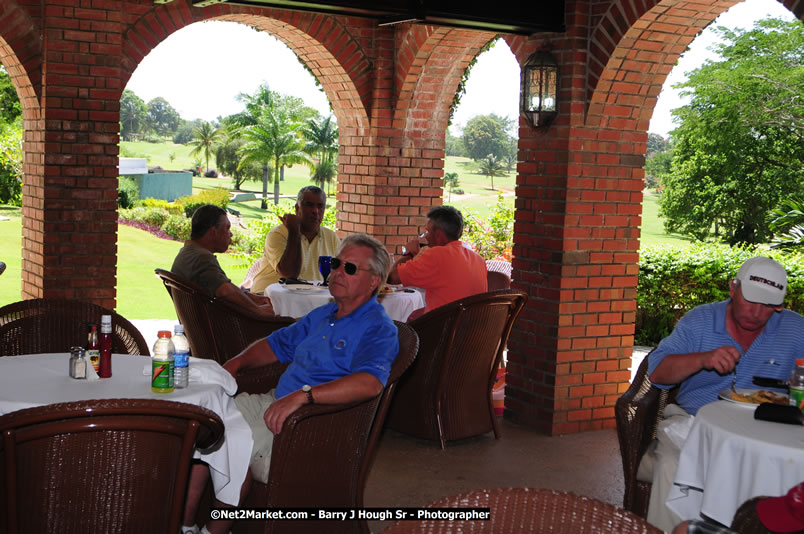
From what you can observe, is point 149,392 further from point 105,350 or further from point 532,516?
point 532,516

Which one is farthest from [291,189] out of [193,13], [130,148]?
[193,13]

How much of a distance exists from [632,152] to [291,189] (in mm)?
54272

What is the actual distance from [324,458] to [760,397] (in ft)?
5.61

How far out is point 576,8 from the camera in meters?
5.84

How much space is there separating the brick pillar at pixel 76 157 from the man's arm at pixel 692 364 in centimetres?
450

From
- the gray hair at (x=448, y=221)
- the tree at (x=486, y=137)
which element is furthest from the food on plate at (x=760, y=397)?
the tree at (x=486, y=137)

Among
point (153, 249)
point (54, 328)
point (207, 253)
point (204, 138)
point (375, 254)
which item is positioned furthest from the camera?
point (204, 138)

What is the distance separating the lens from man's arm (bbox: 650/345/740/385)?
3596mm

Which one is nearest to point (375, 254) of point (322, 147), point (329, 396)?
point (329, 396)

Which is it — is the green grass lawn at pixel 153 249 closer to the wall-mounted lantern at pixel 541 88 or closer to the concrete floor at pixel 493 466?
the wall-mounted lantern at pixel 541 88

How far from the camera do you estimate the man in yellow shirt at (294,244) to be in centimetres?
693

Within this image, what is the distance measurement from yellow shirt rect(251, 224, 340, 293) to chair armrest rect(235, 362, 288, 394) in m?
2.76

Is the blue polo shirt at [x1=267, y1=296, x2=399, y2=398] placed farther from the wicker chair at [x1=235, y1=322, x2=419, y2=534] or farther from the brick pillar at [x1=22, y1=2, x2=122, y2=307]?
the brick pillar at [x1=22, y1=2, x2=122, y2=307]

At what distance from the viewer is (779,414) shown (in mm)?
3219
